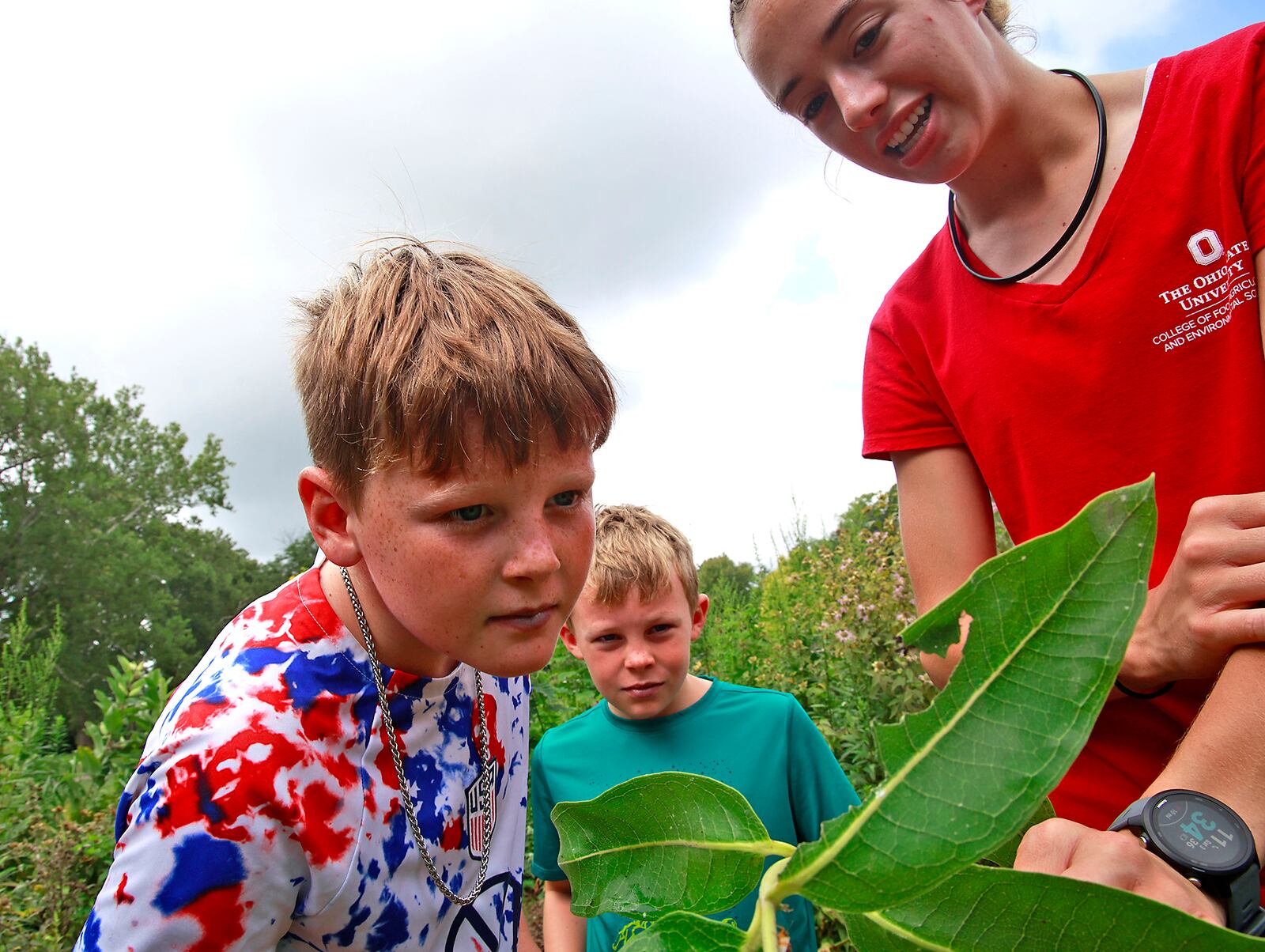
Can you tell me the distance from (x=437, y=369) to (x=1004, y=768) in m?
1.02

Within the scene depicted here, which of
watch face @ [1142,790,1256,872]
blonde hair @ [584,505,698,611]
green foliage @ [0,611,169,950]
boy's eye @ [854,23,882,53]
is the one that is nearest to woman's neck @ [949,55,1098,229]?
boy's eye @ [854,23,882,53]

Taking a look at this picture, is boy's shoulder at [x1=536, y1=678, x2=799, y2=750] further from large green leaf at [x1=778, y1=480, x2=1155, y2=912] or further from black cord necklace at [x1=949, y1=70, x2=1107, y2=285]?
large green leaf at [x1=778, y1=480, x2=1155, y2=912]

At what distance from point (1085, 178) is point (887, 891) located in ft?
4.50

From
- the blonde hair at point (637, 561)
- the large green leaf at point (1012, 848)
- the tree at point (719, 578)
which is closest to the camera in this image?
the large green leaf at point (1012, 848)

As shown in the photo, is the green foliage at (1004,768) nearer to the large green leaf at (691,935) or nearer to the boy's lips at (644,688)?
the large green leaf at (691,935)

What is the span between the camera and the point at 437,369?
1204mm

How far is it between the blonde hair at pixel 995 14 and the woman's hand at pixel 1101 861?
142 cm

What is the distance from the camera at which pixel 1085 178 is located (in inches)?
52.6

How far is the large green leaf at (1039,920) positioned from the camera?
33cm

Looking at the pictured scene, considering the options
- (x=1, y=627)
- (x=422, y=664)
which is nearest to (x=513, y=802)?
(x=422, y=664)

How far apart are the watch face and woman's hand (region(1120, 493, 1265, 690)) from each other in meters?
0.19

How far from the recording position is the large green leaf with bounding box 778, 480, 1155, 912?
328 millimetres

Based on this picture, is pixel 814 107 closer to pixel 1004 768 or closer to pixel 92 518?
pixel 1004 768

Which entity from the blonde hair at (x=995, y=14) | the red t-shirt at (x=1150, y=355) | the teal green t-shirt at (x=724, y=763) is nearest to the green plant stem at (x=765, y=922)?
the red t-shirt at (x=1150, y=355)
